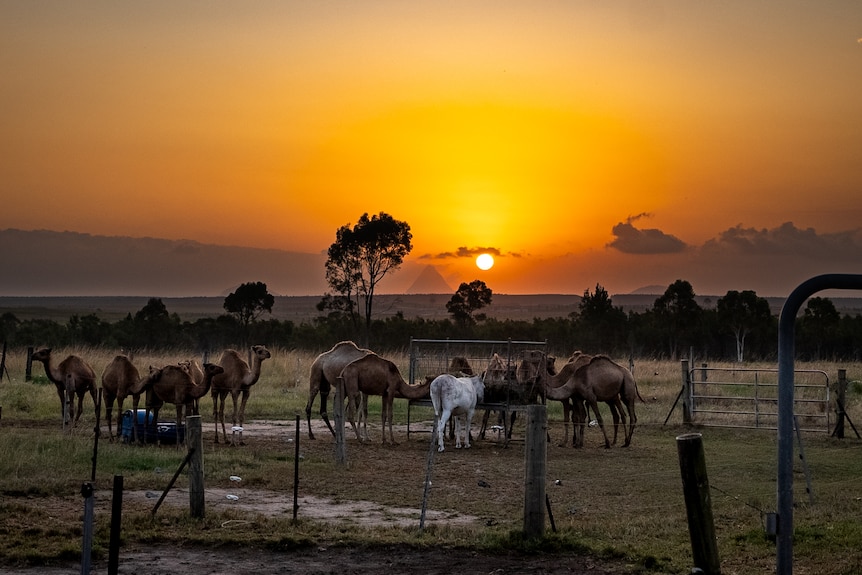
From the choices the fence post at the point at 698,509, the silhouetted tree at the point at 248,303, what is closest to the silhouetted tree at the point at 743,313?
the silhouetted tree at the point at 248,303

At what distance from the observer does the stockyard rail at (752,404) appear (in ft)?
79.3

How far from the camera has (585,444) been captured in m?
22.6

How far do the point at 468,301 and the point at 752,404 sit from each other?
43784 millimetres

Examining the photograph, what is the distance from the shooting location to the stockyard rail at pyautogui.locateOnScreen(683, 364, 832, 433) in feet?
79.3

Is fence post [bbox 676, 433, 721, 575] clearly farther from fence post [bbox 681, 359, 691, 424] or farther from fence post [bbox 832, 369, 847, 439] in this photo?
fence post [bbox 681, 359, 691, 424]

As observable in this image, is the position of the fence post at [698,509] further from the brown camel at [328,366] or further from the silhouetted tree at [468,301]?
the silhouetted tree at [468,301]

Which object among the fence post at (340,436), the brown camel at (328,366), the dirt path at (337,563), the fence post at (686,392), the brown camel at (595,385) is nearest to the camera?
the dirt path at (337,563)

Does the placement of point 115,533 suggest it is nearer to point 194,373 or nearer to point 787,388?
point 787,388

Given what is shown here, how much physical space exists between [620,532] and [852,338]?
5845cm

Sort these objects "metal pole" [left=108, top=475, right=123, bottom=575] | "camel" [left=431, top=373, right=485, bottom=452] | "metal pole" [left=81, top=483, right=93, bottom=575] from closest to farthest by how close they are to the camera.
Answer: "metal pole" [left=81, top=483, right=93, bottom=575]
"metal pole" [left=108, top=475, right=123, bottom=575]
"camel" [left=431, top=373, right=485, bottom=452]

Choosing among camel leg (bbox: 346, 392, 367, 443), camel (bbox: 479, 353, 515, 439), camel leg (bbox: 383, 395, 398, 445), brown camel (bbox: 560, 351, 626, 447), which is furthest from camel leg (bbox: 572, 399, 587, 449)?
camel leg (bbox: 346, 392, 367, 443)

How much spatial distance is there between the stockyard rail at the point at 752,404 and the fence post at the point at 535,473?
12.2m

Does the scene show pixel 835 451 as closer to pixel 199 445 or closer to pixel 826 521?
pixel 826 521

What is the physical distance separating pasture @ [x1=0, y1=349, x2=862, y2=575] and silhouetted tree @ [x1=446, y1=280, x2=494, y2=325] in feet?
152
